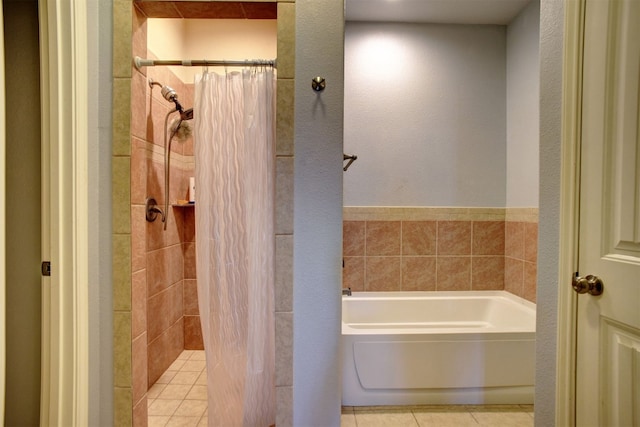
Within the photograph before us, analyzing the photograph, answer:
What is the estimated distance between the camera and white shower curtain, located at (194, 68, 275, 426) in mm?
1352

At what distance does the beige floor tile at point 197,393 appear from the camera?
177cm

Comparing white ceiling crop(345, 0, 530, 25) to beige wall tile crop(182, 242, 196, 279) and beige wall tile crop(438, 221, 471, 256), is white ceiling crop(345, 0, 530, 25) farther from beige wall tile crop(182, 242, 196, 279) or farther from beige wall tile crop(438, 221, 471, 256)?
beige wall tile crop(182, 242, 196, 279)

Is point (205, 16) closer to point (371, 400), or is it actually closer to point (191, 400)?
A: point (191, 400)

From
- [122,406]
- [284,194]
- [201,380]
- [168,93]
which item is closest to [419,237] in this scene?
[284,194]

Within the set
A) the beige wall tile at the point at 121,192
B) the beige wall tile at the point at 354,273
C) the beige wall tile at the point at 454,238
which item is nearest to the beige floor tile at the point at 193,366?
the beige wall tile at the point at 354,273

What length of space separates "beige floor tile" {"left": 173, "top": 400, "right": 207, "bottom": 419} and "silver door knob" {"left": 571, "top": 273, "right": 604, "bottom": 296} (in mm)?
1803

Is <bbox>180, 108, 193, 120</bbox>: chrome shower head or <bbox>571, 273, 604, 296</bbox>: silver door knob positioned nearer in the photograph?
<bbox>571, 273, 604, 296</bbox>: silver door knob

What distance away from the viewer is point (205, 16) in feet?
4.51

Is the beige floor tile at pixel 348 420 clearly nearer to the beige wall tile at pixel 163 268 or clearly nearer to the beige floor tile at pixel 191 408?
the beige floor tile at pixel 191 408

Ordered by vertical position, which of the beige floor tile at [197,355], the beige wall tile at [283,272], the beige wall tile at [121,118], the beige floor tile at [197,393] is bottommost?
the beige floor tile at [197,393]

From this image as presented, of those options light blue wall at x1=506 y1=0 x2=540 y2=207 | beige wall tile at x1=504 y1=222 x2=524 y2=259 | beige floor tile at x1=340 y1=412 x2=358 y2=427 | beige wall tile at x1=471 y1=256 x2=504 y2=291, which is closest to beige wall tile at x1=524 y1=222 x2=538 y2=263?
beige wall tile at x1=504 y1=222 x2=524 y2=259

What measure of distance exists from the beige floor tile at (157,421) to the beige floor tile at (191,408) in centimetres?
5

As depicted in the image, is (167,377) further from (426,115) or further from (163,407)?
(426,115)

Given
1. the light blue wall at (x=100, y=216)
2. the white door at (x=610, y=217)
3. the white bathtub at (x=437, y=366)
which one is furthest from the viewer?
the white bathtub at (x=437, y=366)
